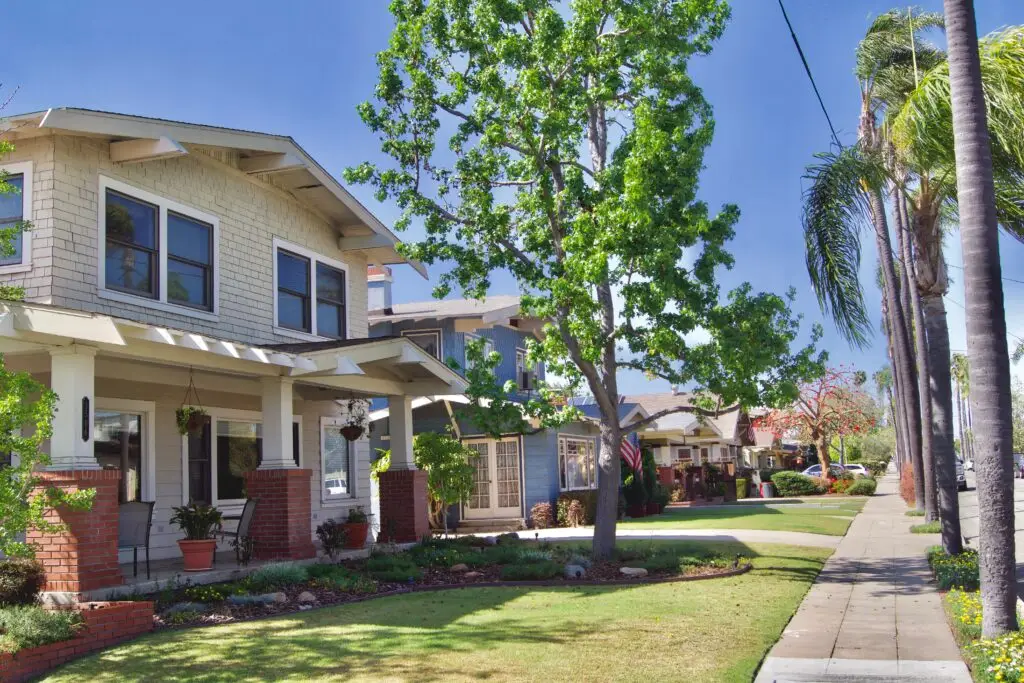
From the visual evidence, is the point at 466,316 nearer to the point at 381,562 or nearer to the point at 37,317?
the point at 381,562

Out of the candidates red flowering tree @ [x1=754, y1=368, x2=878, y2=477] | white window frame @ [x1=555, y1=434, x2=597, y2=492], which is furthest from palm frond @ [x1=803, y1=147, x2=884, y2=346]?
red flowering tree @ [x1=754, y1=368, x2=878, y2=477]

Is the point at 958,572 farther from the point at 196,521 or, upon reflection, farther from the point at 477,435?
the point at 477,435

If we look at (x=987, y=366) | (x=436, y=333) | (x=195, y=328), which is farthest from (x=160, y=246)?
(x=436, y=333)

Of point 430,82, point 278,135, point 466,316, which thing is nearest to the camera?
point 430,82

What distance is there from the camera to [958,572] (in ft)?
39.1

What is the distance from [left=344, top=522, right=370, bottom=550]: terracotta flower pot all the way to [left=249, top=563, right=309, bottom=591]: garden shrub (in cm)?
348

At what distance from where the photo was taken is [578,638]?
29.8 ft

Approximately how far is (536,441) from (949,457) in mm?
14130

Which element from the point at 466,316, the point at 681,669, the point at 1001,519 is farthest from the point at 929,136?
the point at 466,316

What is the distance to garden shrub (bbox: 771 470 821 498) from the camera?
141 ft

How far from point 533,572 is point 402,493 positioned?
415cm

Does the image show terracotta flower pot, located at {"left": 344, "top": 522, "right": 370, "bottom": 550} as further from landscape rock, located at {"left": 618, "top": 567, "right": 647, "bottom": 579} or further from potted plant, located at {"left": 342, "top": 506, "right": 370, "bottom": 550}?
landscape rock, located at {"left": 618, "top": 567, "right": 647, "bottom": 579}

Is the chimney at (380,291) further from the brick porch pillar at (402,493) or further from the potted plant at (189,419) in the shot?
the potted plant at (189,419)

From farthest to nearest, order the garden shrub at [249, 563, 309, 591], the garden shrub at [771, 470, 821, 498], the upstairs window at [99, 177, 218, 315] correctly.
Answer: the garden shrub at [771, 470, 821, 498] → the upstairs window at [99, 177, 218, 315] → the garden shrub at [249, 563, 309, 591]
